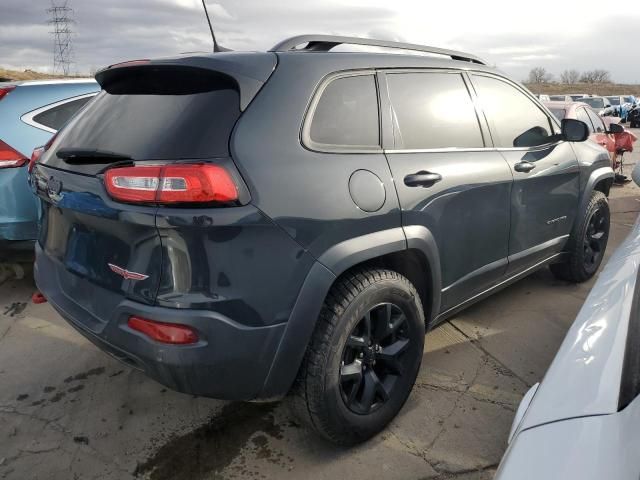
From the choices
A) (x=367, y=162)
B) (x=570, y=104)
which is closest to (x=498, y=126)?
(x=367, y=162)

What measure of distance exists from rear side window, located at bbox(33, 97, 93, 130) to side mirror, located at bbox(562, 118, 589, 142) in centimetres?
368

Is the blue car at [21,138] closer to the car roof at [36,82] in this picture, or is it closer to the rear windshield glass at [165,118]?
the car roof at [36,82]

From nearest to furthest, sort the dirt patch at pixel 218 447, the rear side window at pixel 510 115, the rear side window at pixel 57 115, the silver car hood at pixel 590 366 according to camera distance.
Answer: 1. the silver car hood at pixel 590 366
2. the dirt patch at pixel 218 447
3. the rear side window at pixel 510 115
4. the rear side window at pixel 57 115

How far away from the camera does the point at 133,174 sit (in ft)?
6.15

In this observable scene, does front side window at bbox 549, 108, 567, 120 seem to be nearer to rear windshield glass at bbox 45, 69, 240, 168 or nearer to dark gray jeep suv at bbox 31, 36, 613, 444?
dark gray jeep suv at bbox 31, 36, 613, 444

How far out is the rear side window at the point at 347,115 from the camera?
2.20m

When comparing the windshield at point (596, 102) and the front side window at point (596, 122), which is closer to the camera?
the front side window at point (596, 122)

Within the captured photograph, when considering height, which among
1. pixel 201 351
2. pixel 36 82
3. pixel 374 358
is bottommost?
pixel 374 358

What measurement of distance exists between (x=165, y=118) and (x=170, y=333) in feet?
2.73

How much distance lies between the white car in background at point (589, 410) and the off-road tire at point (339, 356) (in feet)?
2.78

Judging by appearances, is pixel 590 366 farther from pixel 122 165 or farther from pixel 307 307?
pixel 122 165

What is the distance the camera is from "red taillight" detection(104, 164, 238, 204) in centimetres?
181

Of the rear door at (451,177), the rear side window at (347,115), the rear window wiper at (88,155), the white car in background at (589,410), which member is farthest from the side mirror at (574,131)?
the rear window wiper at (88,155)

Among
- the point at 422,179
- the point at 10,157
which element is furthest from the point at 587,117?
the point at 10,157
